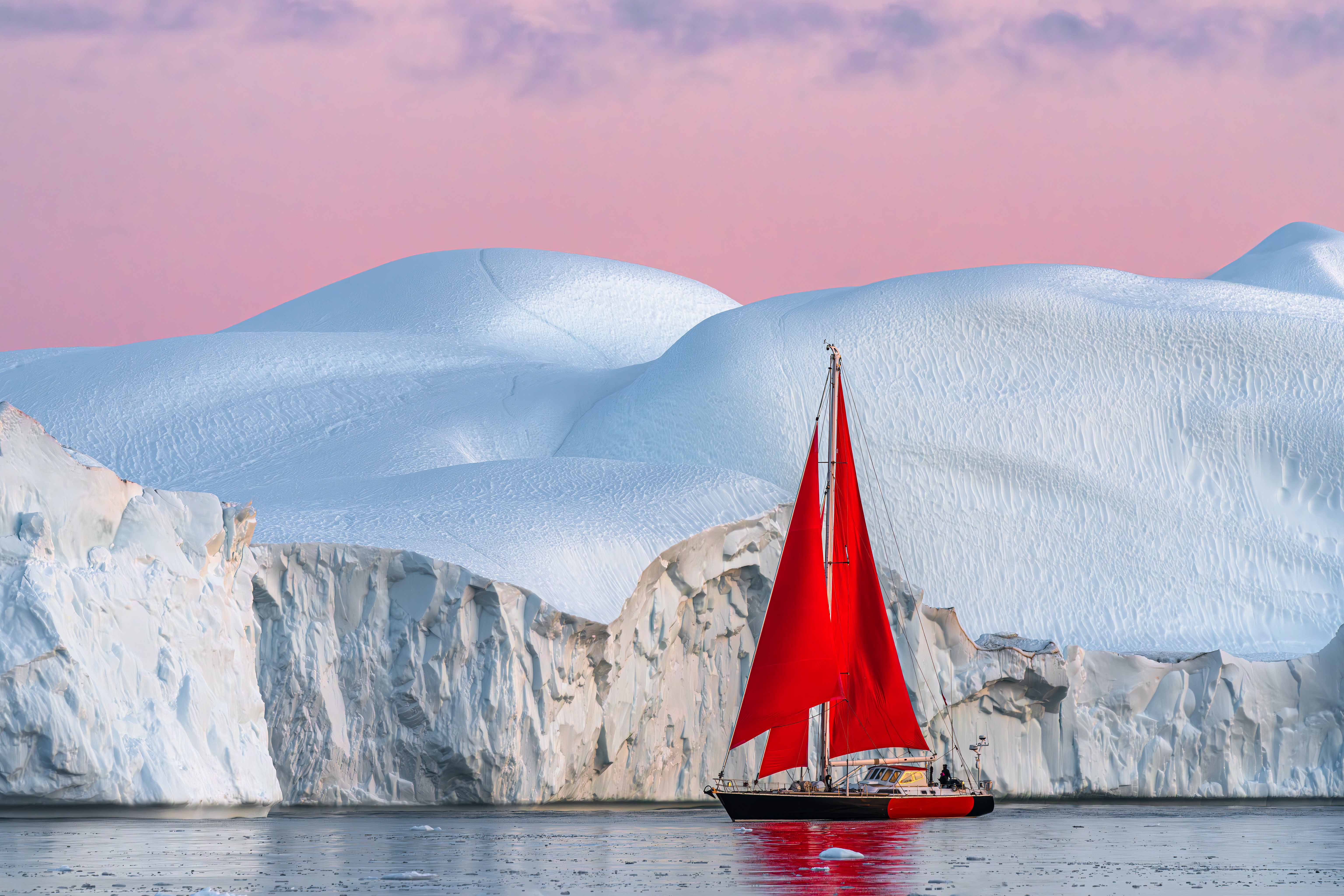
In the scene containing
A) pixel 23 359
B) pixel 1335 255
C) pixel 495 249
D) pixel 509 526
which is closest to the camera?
pixel 509 526

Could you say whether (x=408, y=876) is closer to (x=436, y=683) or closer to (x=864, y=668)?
(x=864, y=668)

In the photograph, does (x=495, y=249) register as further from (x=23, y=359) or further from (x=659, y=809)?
(x=659, y=809)

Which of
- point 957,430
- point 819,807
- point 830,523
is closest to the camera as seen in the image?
point 819,807

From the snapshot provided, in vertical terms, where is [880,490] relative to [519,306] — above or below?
below

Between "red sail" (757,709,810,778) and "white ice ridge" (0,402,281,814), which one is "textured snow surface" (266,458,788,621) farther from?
"red sail" (757,709,810,778)

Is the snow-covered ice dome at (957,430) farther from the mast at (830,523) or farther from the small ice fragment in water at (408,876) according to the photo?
the small ice fragment in water at (408,876)

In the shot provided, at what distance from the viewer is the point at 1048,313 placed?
47.0 m

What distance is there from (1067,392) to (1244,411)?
4386 millimetres

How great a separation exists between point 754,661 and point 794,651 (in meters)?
0.98

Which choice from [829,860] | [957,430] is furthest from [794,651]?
[957,430]

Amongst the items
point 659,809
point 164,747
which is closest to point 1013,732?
point 659,809

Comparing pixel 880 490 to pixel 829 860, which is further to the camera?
pixel 880 490

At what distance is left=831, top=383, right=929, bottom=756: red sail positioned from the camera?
27.9 m

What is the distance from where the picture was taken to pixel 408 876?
57.3 ft
